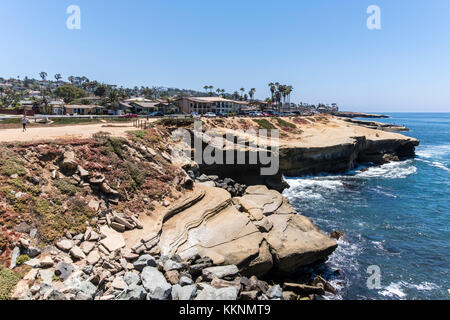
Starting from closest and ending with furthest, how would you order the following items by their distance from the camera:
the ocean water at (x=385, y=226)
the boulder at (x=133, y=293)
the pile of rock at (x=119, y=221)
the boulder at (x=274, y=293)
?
the boulder at (x=133, y=293)
the boulder at (x=274, y=293)
the pile of rock at (x=119, y=221)
the ocean water at (x=385, y=226)

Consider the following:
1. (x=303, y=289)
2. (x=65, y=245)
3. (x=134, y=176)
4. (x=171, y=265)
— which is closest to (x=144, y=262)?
(x=171, y=265)

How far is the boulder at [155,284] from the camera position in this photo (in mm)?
11891

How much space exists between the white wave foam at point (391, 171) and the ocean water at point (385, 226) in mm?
178

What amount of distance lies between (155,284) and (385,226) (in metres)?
24.4

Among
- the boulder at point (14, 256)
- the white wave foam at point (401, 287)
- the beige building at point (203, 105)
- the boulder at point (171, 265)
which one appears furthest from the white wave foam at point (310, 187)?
the beige building at point (203, 105)

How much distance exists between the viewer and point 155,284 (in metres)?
12.7

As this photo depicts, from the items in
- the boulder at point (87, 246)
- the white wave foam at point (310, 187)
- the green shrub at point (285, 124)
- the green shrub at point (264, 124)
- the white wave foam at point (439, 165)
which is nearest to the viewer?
the boulder at point (87, 246)

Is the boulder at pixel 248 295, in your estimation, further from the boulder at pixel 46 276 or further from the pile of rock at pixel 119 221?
the boulder at pixel 46 276

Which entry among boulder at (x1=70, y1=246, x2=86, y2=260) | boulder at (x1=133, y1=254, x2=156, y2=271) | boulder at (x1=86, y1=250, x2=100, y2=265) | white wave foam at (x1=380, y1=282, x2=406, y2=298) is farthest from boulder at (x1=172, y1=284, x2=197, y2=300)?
white wave foam at (x1=380, y1=282, x2=406, y2=298)

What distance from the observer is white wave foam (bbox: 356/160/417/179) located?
47963mm

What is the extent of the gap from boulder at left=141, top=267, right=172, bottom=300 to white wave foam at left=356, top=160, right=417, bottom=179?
1733 inches

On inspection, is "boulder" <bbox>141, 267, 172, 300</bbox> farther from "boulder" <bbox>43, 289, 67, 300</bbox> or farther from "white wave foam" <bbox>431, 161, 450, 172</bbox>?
"white wave foam" <bbox>431, 161, 450, 172</bbox>
